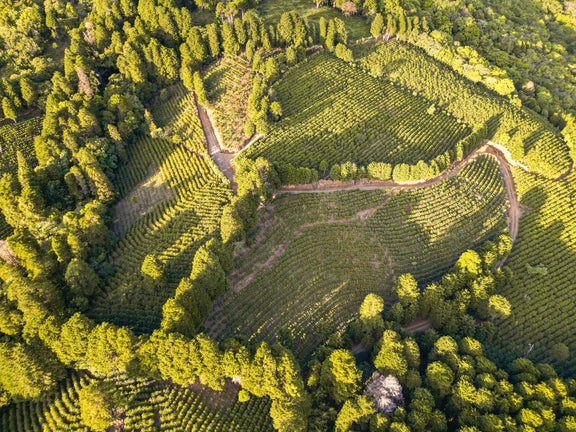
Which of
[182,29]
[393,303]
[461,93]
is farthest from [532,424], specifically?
[182,29]

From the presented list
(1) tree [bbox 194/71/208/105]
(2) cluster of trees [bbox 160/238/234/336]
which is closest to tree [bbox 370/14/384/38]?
(1) tree [bbox 194/71/208/105]

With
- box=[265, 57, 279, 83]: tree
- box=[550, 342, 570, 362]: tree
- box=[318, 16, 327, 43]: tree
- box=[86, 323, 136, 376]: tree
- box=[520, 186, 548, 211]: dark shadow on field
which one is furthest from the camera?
box=[318, 16, 327, 43]: tree

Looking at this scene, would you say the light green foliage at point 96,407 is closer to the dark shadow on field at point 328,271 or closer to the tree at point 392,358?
the dark shadow on field at point 328,271

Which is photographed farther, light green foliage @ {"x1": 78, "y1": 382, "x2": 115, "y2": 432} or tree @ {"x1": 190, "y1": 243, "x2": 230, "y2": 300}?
tree @ {"x1": 190, "y1": 243, "x2": 230, "y2": 300}

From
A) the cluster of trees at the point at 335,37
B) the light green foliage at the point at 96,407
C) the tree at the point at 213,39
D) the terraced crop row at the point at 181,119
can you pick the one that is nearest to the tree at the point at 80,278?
the light green foliage at the point at 96,407

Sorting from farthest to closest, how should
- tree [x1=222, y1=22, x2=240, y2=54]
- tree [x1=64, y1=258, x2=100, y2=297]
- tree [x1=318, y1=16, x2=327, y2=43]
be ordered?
tree [x1=318, y1=16, x2=327, y2=43] < tree [x1=222, y1=22, x2=240, y2=54] < tree [x1=64, y1=258, x2=100, y2=297]

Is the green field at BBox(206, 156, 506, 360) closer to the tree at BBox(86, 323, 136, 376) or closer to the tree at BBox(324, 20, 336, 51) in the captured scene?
the tree at BBox(86, 323, 136, 376)
